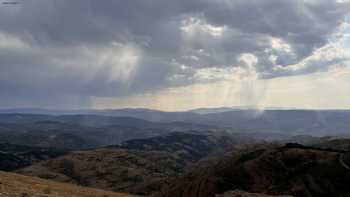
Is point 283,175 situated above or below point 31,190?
below

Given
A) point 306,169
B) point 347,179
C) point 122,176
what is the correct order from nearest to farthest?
1. point 347,179
2. point 306,169
3. point 122,176

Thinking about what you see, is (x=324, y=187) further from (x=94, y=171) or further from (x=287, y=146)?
(x=94, y=171)

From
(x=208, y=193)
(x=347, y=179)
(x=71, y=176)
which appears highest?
(x=347, y=179)

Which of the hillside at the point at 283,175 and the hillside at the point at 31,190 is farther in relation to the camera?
the hillside at the point at 283,175

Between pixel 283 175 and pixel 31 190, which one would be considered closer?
pixel 31 190

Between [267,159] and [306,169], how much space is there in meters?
10.0

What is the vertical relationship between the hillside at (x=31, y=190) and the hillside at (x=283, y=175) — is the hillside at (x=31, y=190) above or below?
above

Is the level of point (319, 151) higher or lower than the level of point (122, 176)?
higher

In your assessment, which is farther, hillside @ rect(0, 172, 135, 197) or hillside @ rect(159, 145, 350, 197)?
hillside @ rect(159, 145, 350, 197)

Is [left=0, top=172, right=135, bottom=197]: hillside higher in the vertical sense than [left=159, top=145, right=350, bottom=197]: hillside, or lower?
higher

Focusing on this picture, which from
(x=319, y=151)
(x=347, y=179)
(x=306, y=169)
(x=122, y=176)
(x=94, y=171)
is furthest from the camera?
(x=94, y=171)

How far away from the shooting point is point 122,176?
183 metres

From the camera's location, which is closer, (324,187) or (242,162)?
(324,187)

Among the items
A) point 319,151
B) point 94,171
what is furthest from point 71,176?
point 319,151
